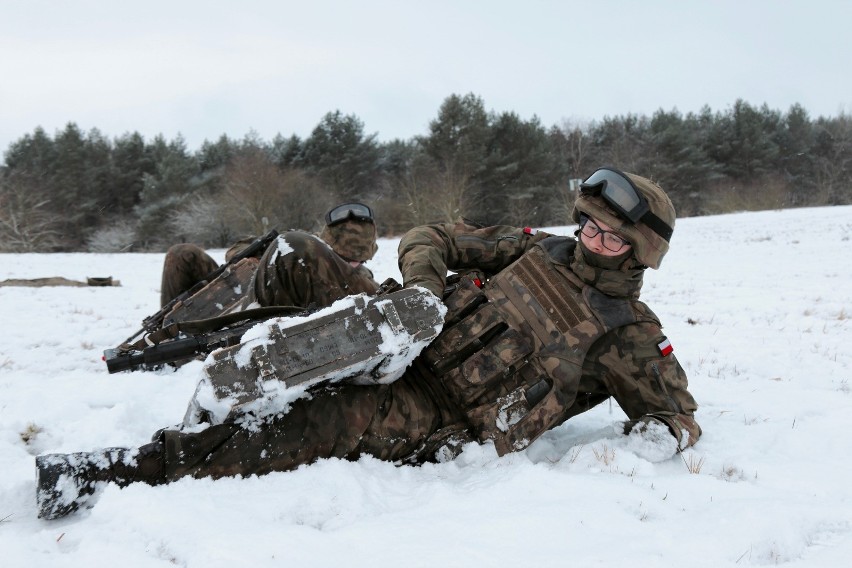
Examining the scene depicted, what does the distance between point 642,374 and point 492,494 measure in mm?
1037

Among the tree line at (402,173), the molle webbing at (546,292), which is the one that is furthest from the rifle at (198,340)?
the tree line at (402,173)

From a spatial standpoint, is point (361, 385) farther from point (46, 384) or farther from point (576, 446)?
point (46, 384)

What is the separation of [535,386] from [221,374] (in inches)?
53.6

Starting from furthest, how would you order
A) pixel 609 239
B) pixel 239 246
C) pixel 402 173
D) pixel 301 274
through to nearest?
pixel 402 173, pixel 239 246, pixel 301 274, pixel 609 239

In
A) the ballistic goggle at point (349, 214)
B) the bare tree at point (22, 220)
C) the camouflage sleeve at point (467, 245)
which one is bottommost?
the bare tree at point (22, 220)

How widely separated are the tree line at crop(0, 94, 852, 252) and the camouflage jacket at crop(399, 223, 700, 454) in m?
22.9

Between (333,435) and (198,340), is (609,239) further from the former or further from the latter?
(198,340)

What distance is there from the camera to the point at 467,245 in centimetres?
311

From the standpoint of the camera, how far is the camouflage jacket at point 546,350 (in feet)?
8.21

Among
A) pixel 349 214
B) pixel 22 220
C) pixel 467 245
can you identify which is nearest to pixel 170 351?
pixel 467 245

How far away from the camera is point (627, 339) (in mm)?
2654

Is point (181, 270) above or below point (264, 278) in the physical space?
A: below

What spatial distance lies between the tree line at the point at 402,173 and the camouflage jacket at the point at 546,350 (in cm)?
2286

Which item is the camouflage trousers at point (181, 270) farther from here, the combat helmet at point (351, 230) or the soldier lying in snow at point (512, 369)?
the soldier lying in snow at point (512, 369)
